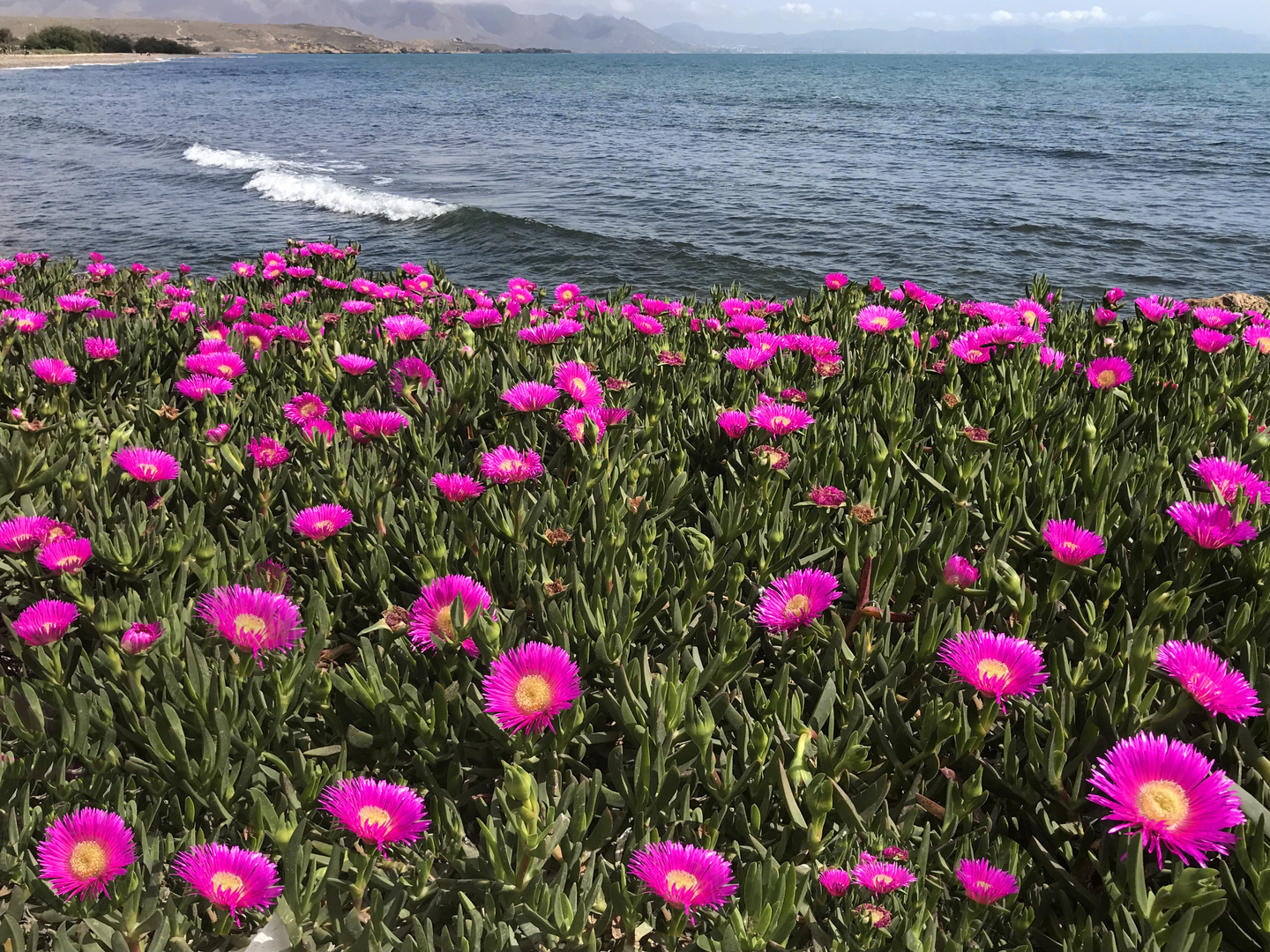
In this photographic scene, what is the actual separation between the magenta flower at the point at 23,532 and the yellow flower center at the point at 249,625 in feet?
1.44

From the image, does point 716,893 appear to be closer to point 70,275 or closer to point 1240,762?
point 1240,762

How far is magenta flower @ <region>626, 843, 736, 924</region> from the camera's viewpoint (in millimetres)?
881

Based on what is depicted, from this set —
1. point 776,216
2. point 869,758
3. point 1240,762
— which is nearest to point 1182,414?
point 1240,762

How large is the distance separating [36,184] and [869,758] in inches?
727

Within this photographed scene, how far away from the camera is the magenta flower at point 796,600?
1.23 meters

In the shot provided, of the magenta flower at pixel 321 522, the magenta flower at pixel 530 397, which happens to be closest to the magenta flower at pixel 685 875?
the magenta flower at pixel 321 522

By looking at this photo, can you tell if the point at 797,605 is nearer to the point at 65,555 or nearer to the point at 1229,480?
the point at 1229,480

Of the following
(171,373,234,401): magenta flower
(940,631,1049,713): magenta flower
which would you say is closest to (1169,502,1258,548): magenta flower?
(940,631,1049,713): magenta flower

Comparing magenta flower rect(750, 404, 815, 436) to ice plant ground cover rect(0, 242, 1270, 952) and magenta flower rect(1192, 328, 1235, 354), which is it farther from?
magenta flower rect(1192, 328, 1235, 354)

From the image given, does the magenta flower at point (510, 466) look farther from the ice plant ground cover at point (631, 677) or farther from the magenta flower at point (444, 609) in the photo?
the magenta flower at point (444, 609)

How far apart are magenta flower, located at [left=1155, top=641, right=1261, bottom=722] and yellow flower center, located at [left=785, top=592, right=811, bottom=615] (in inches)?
17.9

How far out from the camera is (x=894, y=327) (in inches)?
108

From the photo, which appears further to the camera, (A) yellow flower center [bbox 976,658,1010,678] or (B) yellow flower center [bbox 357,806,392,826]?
(A) yellow flower center [bbox 976,658,1010,678]

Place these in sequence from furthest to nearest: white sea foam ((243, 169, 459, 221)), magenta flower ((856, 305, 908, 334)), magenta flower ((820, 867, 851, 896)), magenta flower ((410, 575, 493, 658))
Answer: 1. white sea foam ((243, 169, 459, 221))
2. magenta flower ((856, 305, 908, 334))
3. magenta flower ((410, 575, 493, 658))
4. magenta flower ((820, 867, 851, 896))
